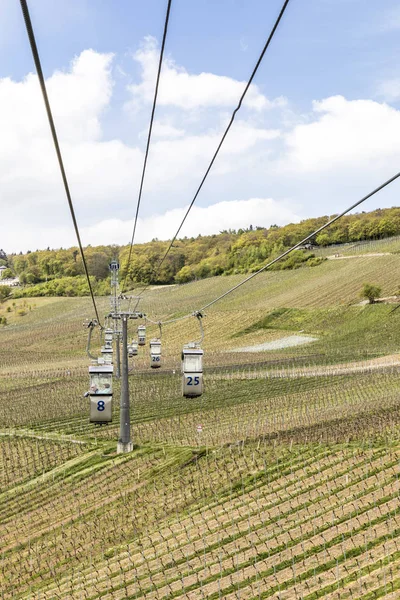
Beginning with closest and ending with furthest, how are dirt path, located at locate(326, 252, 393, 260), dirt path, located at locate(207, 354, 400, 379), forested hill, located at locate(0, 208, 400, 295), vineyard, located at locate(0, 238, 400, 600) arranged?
vineyard, located at locate(0, 238, 400, 600), dirt path, located at locate(207, 354, 400, 379), dirt path, located at locate(326, 252, 393, 260), forested hill, located at locate(0, 208, 400, 295)

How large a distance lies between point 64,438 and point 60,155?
91.5ft

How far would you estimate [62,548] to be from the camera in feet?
68.1

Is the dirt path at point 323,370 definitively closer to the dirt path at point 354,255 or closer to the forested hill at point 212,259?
the dirt path at point 354,255

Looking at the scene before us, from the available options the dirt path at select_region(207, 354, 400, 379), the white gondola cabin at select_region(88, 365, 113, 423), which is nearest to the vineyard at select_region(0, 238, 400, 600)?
the dirt path at select_region(207, 354, 400, 379)

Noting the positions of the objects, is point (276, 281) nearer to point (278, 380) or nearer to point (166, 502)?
point (278, 380)

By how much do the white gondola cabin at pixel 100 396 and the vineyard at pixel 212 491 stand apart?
3.76 meters

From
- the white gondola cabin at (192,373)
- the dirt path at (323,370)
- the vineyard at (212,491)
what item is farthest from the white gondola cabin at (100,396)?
the dirt path at (323,370)

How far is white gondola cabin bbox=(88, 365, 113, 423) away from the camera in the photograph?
20.2 metres

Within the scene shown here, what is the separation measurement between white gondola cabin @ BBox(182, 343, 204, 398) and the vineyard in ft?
12.6

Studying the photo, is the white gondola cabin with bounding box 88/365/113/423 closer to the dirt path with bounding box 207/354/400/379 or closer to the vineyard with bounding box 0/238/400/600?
the vineyard with bounding box 0/238/400/600

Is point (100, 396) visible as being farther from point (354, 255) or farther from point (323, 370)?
point (354, 255)

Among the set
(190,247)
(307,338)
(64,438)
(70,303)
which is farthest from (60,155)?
(190,247)

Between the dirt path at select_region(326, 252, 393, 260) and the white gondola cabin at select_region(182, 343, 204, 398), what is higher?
the dirt path at select_region(326, 252, 393, 260)

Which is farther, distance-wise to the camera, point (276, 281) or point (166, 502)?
point (276, 281)
